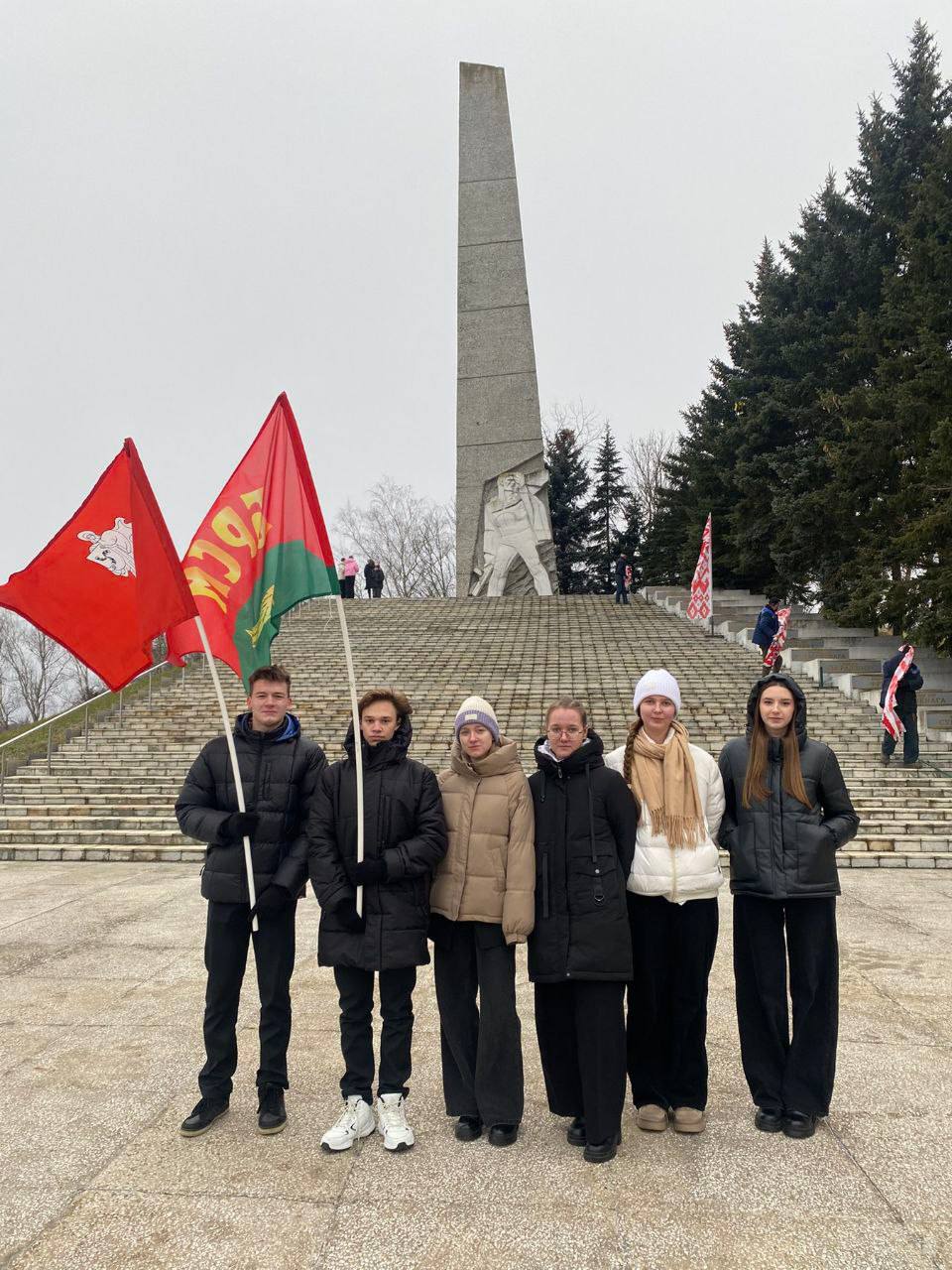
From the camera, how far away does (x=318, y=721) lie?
13102 millimetres

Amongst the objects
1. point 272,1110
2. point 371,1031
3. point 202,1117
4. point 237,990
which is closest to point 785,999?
point 371,1031

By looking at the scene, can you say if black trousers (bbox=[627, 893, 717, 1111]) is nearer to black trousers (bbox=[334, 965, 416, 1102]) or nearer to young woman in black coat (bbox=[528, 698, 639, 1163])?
young woman in black coat (bbox=[528, 698, 639, 1163])

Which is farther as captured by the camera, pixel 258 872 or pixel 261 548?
pixel 261 548

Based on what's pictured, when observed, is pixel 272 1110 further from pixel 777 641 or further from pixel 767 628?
pixel 767 628

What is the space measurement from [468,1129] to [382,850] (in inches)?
35.5

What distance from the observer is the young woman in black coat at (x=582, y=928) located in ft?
9.09

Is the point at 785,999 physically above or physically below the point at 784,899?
below

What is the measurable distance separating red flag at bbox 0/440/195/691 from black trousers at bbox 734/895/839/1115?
7.57 feet

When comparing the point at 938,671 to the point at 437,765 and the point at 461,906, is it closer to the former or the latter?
the point at 437,765

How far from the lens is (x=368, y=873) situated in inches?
113

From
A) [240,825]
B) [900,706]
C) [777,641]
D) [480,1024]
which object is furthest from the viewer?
[777,641]

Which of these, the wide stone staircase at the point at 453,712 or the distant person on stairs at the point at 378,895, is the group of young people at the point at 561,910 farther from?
the wide stone staircase at the point at 453,712

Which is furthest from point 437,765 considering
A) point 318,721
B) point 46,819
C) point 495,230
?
point 495,230

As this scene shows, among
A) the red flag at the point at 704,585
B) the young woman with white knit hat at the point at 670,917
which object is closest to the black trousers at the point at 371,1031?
the young woman with white knit hat at the point at 670,917
